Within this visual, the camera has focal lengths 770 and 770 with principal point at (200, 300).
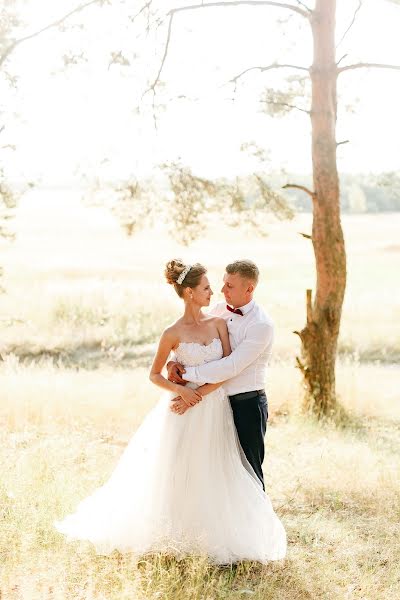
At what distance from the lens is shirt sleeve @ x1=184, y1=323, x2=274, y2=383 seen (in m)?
4.91

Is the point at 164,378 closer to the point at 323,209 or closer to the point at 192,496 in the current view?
the point at 192,496

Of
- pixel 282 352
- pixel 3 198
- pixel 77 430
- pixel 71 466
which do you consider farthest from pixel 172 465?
pixel 282 352

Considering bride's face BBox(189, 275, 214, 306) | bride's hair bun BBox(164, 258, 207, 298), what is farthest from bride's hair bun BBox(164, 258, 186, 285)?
bride's face BBox(189, 275, 214, 306)

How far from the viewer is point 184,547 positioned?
4949mm

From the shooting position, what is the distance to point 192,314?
503 centimetres

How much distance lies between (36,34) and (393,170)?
4933 millimetres

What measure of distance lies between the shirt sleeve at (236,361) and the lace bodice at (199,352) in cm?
6

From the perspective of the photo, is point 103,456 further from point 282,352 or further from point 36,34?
point 282,352

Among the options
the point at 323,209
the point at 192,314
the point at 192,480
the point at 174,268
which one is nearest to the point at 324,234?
the point at 323,209

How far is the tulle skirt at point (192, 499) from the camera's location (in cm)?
501

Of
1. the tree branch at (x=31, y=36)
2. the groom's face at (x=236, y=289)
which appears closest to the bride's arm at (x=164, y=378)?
the groom's face at (x=236, y=289)

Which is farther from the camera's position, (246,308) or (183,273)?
(246,308)

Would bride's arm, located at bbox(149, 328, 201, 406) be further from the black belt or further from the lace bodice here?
the black belt

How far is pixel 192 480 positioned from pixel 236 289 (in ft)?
4.22
